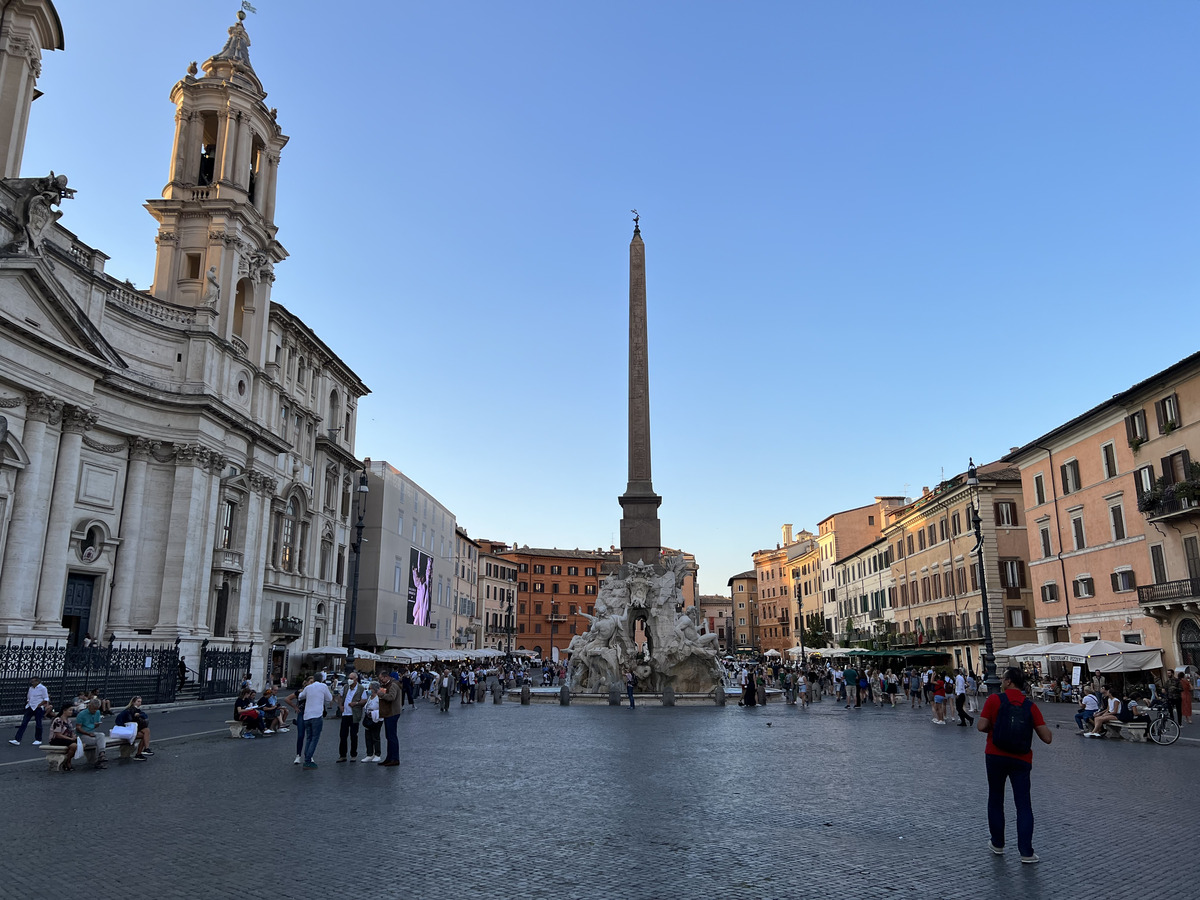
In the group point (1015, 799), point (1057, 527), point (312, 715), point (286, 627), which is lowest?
point (1015, 799)

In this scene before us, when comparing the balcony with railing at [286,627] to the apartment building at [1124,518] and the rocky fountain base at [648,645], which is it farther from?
the apartment building at [1124,518]

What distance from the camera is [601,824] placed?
26.6ft

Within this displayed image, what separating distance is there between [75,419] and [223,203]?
13.2 m

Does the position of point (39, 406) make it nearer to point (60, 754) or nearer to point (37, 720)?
point (37, 720)

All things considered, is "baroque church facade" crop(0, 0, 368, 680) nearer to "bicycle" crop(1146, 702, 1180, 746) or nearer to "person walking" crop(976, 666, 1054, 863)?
"person walking" crop(976, 666, 1054, 863)

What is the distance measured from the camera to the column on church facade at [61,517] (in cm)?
2688

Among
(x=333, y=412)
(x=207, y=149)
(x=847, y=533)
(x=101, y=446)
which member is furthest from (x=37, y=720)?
(x=847, y=533)

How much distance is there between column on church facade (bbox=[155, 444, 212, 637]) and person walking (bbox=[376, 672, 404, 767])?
22.7 metres

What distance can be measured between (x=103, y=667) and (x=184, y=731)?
687cm

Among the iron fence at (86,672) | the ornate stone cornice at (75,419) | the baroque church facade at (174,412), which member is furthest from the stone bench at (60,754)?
the ornate stone cornice at (75,419)

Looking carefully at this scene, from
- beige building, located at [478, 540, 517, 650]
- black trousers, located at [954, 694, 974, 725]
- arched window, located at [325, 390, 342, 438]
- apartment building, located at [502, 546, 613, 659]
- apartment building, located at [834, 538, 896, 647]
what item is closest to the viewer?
black trousers, located at [954, 694, 974, 725]

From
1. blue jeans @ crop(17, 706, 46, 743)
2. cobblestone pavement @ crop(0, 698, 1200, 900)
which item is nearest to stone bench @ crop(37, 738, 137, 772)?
cobblestone pavement @ crop(0, 698, 1200, 900)

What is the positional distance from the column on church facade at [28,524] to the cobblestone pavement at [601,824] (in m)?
14.7

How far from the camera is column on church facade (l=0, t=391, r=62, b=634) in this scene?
82.9 ft
